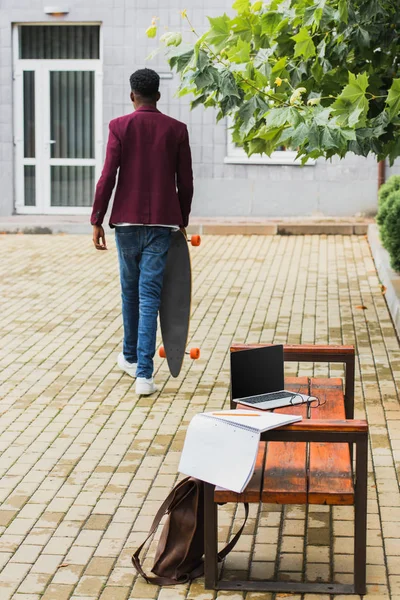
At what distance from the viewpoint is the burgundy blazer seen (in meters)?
7.30

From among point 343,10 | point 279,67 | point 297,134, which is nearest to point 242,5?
point 279,67

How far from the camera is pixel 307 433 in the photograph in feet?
13.8

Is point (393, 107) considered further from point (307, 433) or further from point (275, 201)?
point (275, 201)

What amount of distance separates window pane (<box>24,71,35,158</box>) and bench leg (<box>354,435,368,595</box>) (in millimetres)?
15601

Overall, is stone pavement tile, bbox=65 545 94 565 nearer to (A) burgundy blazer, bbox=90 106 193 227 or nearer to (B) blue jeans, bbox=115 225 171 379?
(B) blue jeans, bbox=115 225 171 379

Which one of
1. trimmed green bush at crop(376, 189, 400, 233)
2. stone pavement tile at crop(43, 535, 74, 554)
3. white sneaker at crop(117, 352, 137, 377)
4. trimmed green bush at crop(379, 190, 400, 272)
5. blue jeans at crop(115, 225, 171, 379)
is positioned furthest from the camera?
trimmed green bush at crop(376, 189, 400, 233)

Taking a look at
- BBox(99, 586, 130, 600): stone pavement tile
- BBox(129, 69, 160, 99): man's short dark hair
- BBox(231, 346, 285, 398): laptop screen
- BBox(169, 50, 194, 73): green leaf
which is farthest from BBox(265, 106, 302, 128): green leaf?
BBox(99, 586, 130, 600): stone pavement tile

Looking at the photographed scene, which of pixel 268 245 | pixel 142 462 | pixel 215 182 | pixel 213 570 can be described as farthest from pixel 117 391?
pixel 215 182

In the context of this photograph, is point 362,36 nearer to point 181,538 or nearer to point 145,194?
point 145,194

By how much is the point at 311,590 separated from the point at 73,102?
614 inches

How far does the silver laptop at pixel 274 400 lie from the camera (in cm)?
498

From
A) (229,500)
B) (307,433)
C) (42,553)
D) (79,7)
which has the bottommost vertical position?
(42,553)

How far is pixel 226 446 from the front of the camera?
4.25 metres

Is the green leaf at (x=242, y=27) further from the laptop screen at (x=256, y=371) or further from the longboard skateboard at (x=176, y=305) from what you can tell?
the laptop screen at (x=256, y=371)
